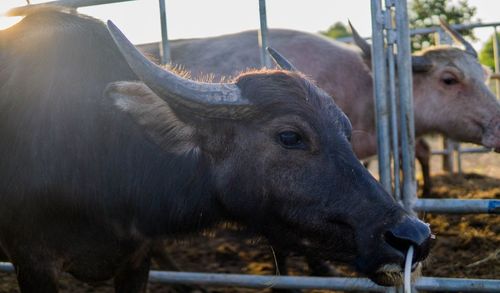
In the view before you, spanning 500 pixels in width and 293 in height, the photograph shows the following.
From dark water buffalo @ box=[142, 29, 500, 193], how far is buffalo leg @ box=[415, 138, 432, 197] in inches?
59.0

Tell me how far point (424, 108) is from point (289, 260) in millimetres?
2267

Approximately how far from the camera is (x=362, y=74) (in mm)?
7555

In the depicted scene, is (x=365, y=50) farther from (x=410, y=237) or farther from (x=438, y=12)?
(x=438, y=12)

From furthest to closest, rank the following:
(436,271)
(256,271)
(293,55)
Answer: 1. (293,55)
2. (256,271)
3. (436,271)

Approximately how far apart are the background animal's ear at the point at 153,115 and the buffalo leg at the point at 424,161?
6100mm

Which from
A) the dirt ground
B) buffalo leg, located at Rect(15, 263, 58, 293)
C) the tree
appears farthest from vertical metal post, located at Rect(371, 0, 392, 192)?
the tree

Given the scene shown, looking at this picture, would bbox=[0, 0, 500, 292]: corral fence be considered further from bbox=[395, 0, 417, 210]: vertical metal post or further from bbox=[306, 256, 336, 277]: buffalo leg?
bbox=[306, 256, 336, 277]: buffalo leg

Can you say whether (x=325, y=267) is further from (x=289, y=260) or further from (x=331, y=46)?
(x=331, y=46)

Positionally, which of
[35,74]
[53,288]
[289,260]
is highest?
[35,74]

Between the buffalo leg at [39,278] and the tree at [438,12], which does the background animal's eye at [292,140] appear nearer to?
the buffalo leg at [39,278]

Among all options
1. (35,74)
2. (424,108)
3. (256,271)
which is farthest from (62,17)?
(424,108)

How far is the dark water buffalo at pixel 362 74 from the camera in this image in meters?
7.06

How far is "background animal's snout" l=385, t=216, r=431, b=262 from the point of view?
2893 mm

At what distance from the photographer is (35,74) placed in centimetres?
391
